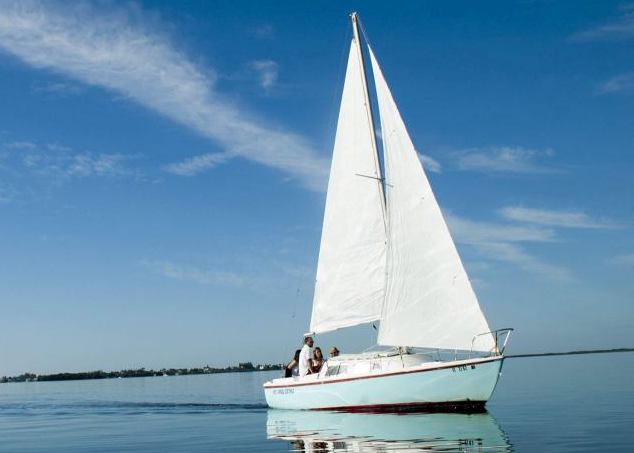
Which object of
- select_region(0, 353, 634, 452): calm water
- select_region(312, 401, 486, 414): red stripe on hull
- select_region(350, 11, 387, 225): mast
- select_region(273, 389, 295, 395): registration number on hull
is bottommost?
A: select_region(0, 353, 634, 452): calm water

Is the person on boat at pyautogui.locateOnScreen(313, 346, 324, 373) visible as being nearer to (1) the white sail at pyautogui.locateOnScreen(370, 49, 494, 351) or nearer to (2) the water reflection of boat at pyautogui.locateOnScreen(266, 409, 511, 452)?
(2) the water reflection of boat at pyautogui.locateOnScreen(266, 409, 511, 452)

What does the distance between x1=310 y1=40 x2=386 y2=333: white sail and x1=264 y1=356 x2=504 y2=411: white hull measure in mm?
3217

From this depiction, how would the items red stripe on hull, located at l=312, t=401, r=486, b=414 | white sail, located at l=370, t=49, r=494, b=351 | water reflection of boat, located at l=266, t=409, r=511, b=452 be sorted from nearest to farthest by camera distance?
water reflection of boat, located at l=266, t=409, r=511, b=452 → red stripe on hull, located at l=312, t=401, r=486, b=414 → white sail, located at l=370, t=49, r=494, b=351

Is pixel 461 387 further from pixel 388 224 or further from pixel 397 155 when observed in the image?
pixel 397 155

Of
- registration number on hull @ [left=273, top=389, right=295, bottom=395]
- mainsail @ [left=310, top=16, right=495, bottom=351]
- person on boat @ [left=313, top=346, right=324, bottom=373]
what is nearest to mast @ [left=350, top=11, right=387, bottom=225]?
mainsail @ [left=310, top=16, right=495, bottom=351]

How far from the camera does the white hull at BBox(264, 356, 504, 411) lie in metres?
23.7

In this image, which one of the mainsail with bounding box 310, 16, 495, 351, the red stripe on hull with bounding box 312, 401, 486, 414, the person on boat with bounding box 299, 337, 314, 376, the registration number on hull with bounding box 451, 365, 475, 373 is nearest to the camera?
the registration number on hull with bounding box 451, 365, 475, 373

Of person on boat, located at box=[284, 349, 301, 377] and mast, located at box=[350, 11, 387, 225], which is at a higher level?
mast, located at box=[350, 11, 387, 225]

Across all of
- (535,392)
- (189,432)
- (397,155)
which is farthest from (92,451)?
(535,392)

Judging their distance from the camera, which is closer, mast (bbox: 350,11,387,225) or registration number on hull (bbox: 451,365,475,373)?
registration number on hull (bbox: 451,365,475,373)

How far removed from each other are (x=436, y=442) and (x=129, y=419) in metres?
17.4

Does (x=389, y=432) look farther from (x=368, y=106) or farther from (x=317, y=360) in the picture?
(x=368, y=106)

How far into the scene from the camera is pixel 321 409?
89.7 ft

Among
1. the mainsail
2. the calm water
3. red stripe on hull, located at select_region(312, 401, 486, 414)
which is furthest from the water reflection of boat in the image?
the mainsail
